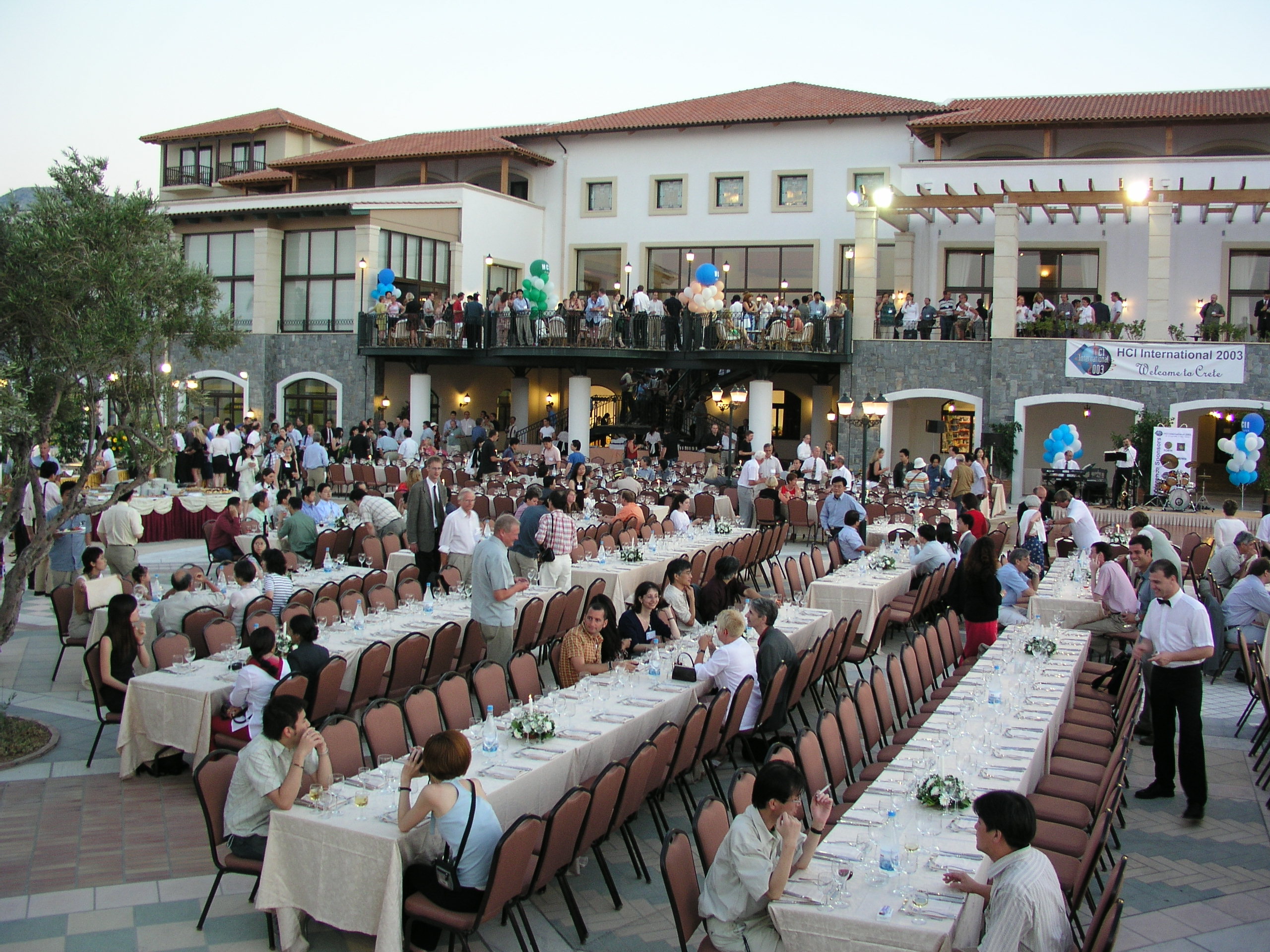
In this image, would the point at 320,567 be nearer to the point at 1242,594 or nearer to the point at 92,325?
the point at 92,325

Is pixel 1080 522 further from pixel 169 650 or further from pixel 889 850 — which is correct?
pixel 169 650

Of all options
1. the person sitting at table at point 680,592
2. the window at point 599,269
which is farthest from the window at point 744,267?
the person sitting at table at point 680,592

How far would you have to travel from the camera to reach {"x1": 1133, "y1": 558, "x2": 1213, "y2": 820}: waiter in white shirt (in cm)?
748

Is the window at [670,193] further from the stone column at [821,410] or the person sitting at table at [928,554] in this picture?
the person sitting at table at [928,554]

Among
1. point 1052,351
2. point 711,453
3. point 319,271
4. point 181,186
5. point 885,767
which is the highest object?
point 181,186

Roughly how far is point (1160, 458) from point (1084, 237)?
8188 mm

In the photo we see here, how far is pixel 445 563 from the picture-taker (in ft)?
40.8

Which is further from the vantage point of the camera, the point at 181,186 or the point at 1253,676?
the point at 181,186

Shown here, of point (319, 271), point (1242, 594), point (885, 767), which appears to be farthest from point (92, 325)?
point (319, 271)

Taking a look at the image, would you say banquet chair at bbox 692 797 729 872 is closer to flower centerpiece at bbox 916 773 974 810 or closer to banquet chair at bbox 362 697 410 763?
flower centerpiece at bbox 916 773 974 810

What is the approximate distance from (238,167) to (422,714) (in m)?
40.7

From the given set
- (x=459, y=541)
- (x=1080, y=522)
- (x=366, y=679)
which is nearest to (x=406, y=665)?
(x=366, y=679)

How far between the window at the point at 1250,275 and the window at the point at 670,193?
15.4 meters

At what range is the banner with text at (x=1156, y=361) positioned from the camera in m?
23.3
